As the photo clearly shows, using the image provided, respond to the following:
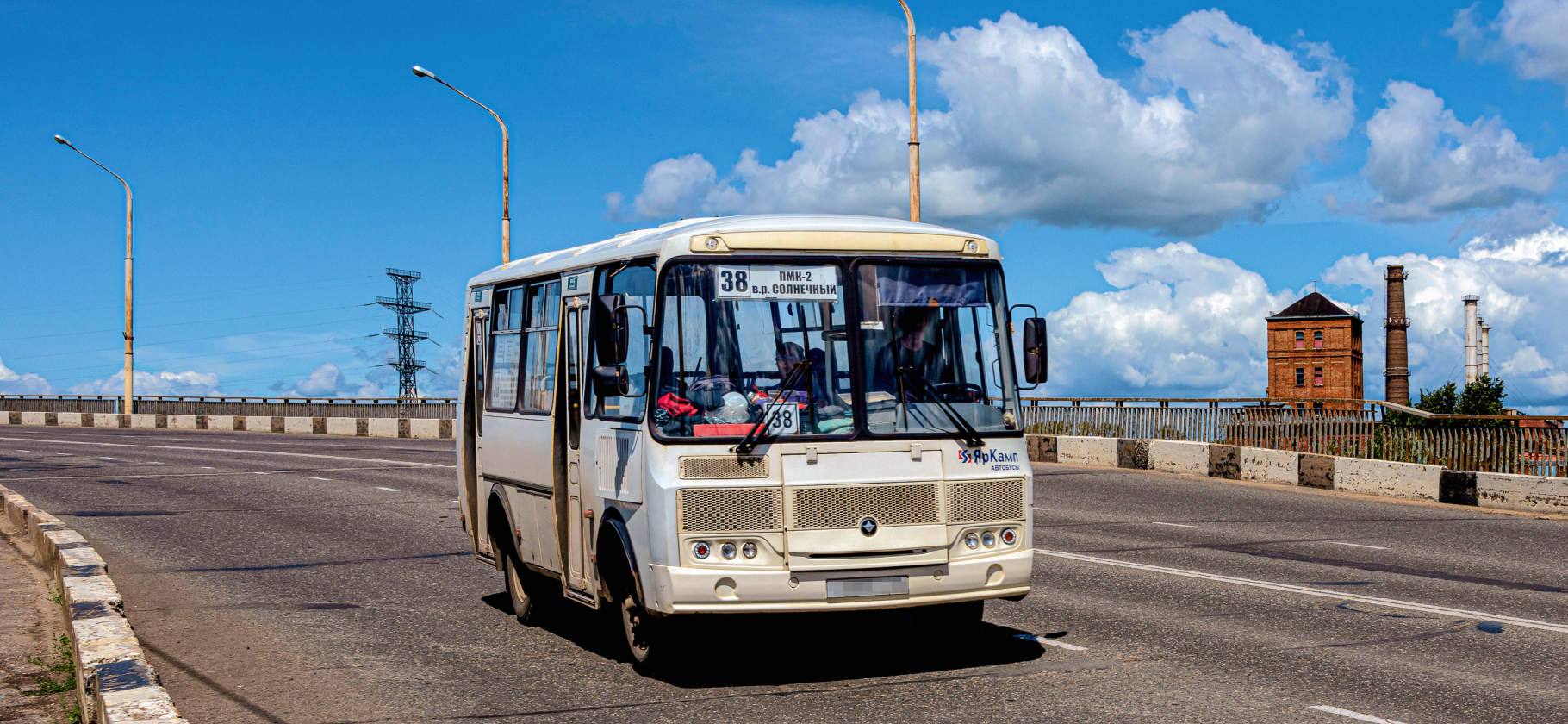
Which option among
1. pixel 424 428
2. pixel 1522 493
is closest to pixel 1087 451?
pixel 1522 493

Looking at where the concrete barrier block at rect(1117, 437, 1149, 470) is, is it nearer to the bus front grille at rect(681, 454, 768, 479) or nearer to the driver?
the driver

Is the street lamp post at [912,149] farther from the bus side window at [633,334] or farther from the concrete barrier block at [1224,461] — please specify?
the bus side window at [633,334]

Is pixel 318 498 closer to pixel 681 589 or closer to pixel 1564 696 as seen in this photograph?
pixel 681 589

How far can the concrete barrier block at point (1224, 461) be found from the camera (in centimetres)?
2239

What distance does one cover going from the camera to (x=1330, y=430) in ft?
75.3

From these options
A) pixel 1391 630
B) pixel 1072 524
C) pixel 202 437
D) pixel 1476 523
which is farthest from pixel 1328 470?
pixel 202 437

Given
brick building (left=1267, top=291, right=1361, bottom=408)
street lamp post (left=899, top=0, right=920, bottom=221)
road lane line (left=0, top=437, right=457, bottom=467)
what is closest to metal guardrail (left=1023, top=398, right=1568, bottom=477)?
street lamp post (left=899, top=0, right=920, bottom=221)

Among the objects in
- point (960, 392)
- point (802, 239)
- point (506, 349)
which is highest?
point (802, 239)

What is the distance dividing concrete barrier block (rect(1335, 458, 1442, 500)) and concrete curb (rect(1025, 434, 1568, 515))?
12 mm

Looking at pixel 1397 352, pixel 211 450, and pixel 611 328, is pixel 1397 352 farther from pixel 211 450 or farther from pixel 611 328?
pixel 611 328

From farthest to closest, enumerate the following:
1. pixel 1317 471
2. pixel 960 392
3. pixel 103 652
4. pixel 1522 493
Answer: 1. pixel 1317 471
2. pixel 1522 493
3. pixel 960 392
4. pixel 103 652

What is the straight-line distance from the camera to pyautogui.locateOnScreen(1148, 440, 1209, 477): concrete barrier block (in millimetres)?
23234

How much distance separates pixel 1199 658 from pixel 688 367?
3261mm

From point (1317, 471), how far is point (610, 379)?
16.6 m
